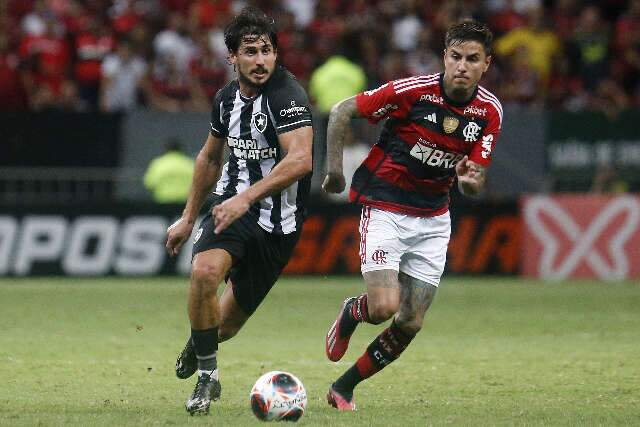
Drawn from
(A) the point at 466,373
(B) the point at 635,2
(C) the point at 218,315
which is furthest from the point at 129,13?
(C) the point at 218,315

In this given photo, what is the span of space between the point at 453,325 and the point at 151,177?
19.7 feet

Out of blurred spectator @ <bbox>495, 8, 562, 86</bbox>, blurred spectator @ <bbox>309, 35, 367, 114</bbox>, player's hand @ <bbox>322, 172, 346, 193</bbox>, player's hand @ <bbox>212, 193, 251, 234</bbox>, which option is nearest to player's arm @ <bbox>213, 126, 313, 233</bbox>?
player's hand @ <bbox>212, 193, 251, 234</bbox>

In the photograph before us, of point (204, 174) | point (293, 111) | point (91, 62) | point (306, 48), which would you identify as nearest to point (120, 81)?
point (91, 62)

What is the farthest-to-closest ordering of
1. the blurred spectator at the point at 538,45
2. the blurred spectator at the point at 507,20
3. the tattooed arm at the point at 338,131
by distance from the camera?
1. the blurred spectator at the point at 507,20
2. the blurred spectator at the point at 538,45
3. the tattooed arm at the point at 338,131

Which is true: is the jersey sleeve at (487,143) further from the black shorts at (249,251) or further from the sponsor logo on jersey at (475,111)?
the black shorts at (249,251)

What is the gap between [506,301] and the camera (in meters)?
15.0

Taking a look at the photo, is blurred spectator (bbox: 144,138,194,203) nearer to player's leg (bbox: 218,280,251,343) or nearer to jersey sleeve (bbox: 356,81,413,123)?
player's leg (bbox: 218,280,251,343)

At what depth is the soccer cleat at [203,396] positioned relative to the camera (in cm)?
713

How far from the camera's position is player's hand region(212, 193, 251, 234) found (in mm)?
6816

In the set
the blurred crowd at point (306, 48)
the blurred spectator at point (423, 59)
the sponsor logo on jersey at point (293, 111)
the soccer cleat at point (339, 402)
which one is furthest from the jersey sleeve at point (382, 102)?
the blurred spectator at point (423, 59)

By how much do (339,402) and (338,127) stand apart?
1.58 m

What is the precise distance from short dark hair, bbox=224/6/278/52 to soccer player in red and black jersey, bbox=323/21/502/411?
698 millimetres

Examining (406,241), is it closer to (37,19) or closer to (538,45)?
(538,45)

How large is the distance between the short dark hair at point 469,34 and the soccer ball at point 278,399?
7.18ft
